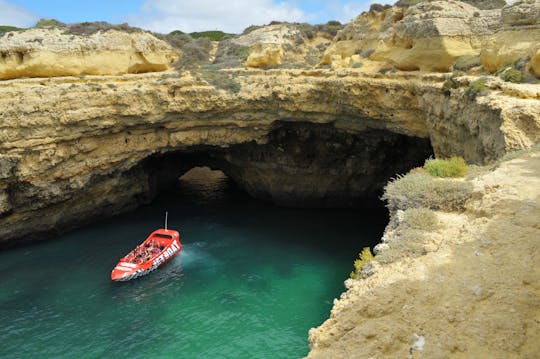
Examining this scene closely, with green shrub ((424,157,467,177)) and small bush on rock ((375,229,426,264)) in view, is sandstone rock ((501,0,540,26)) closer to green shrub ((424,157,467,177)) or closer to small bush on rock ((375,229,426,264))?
green shrub ((424,157,467,177))

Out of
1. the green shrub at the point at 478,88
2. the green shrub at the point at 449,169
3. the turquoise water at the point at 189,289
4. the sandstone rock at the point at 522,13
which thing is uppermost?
the sandstone rock at the point at 522,13

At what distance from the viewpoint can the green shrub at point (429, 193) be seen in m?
8.26

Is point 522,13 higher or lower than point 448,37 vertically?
higher

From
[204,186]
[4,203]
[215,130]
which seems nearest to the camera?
[4,203]

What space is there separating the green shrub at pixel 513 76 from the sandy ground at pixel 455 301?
7.63 meters

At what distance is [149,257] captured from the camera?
1891cm

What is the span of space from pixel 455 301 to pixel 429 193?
11.9 feet

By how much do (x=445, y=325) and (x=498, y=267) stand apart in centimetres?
155

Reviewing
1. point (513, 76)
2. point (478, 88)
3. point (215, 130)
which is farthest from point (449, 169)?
point (215, 130)

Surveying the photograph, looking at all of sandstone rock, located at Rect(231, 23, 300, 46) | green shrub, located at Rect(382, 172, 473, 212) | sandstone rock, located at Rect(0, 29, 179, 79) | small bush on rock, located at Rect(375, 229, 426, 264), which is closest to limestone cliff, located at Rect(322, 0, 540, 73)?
sandstone rock, located at Rect(231, 23, 300, 46)

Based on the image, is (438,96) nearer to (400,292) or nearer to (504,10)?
(504,10)

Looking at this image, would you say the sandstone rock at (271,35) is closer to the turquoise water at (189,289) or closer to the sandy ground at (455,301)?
the turquoise water at (189,289)

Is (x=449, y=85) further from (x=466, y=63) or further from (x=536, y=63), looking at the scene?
(x=536, y=63)

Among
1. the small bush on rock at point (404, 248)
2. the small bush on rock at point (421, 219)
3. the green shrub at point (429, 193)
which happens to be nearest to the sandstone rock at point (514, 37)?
the green shrub at point (429, 193)
